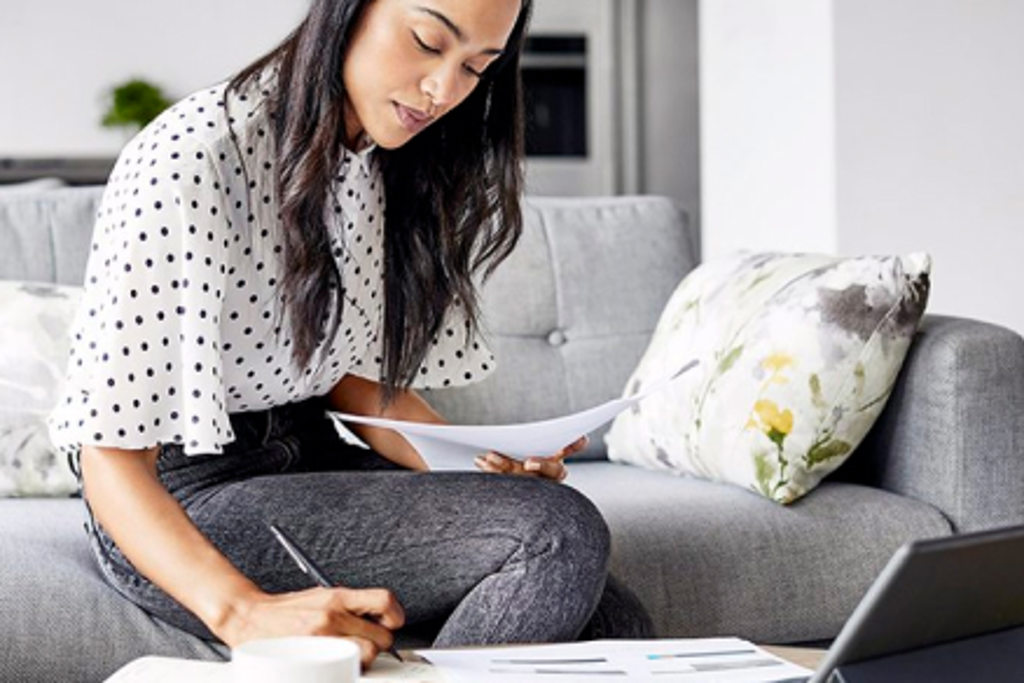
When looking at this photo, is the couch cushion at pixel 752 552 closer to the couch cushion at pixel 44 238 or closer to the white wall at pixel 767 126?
the couch cushion at pixel 44 238

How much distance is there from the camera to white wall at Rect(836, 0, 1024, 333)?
3.88 metres

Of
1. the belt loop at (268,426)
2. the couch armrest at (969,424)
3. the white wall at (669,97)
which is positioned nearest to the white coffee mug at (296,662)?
the belt loop at (268,426)

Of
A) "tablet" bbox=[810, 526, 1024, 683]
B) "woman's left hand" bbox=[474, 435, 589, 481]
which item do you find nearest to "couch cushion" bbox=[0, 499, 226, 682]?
"woman's left hand" bbox=[474, 435, 589, 481]

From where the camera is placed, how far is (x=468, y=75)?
4.98 ft

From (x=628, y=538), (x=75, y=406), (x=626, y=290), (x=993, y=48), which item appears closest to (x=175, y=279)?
(x=75, y=406)

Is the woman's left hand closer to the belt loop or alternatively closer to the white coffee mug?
the belt loop

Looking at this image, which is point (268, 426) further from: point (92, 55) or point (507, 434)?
point (92, 55)

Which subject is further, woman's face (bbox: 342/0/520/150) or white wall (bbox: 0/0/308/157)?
white wall (bbox: 0/0/308/157)

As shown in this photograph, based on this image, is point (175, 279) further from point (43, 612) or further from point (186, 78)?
point (186, 78)

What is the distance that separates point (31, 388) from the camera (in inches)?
86.5

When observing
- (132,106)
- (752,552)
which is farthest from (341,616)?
(132,106)

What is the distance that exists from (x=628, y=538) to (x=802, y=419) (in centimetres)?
31

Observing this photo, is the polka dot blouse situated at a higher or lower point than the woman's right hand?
higher

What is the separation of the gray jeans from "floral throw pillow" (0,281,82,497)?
58 centimetres
